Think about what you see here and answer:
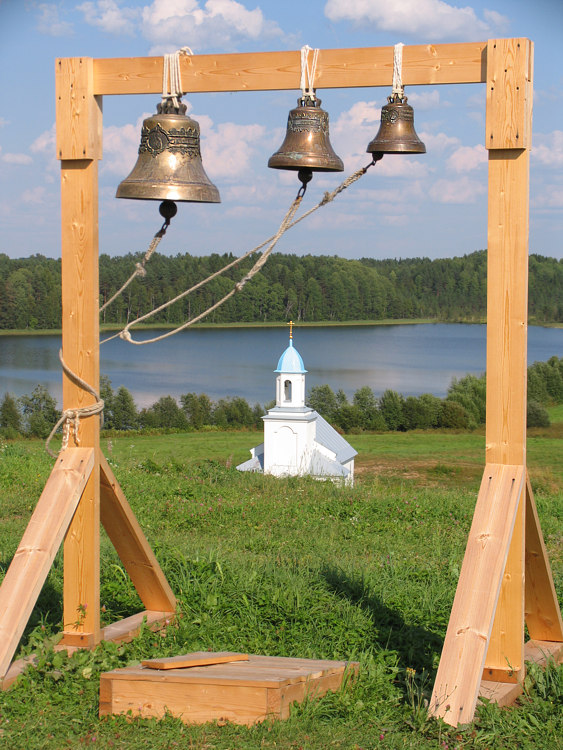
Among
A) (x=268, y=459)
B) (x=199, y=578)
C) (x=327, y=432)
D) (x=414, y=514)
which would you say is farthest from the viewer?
(x=327, y=432)

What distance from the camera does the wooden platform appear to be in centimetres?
348

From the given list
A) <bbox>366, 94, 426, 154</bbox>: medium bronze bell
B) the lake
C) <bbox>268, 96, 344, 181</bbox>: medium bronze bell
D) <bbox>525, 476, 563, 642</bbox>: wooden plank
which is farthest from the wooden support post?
the lake

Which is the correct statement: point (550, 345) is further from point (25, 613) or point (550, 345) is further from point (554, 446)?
point (25, 613)

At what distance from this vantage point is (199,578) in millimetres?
5184

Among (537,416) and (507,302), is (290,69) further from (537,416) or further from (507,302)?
(537,416)

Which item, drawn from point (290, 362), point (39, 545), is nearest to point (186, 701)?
point (39, 545)

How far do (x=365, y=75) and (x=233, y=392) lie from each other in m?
60.0

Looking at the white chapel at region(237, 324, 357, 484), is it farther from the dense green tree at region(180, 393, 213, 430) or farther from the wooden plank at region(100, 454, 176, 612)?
the dense green tree at region(180, 393, 213, 430)

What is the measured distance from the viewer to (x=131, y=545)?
446cm

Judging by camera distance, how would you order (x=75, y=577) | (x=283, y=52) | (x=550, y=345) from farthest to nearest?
(x=550, y=345) → (x=75, y=577) → (x=283, y=52)

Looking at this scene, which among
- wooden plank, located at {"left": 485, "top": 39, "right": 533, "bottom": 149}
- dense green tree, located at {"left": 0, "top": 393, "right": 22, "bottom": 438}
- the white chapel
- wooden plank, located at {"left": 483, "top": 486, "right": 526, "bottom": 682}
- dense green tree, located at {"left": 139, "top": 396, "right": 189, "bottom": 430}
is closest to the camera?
wooden plank, located at {"left": 485, "top": 39, "right": 533, "bottom": 149}

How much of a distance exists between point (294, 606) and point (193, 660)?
1.10m

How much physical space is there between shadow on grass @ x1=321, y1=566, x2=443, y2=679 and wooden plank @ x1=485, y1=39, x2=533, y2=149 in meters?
2.32

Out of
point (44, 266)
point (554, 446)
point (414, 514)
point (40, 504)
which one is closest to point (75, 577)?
point (40, 504)
